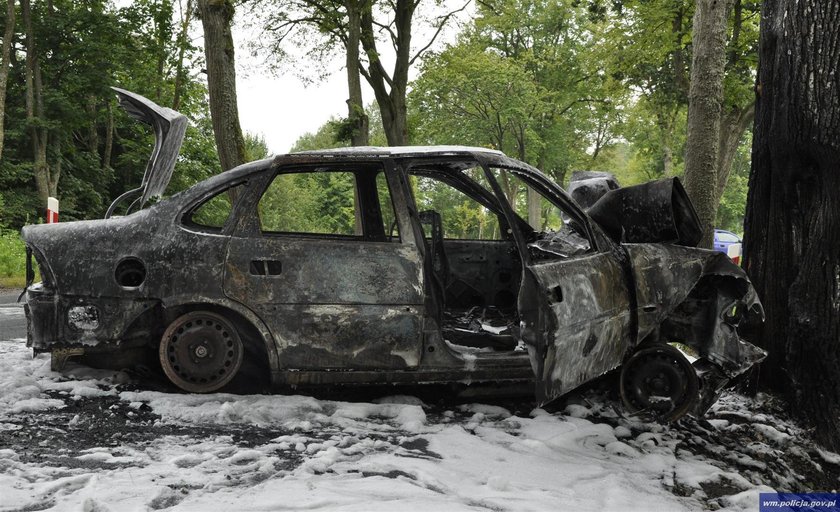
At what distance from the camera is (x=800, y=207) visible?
4367 millimetres

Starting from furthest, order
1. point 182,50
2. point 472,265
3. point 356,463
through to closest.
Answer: point 182,50 < point 472,265 < point 356,463

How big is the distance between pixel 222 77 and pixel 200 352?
21.3ft

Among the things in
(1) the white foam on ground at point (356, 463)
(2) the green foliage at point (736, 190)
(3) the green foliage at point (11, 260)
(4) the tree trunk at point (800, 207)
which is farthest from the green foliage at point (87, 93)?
(2) the green foliage at point (736, 190)

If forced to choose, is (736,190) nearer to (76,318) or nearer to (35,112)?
(35,112)

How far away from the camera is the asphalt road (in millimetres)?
6708

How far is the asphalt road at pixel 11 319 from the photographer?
22.0ft

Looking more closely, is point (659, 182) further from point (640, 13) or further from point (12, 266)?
point (12, 266)

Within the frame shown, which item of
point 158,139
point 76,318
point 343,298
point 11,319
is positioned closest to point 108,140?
point 11,319

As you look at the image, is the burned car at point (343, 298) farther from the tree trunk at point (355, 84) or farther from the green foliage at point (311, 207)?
the green foliage at point (311, 207)

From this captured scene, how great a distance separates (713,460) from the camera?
3746 millimetres

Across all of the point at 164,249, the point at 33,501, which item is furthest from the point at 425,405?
the point at 33,501

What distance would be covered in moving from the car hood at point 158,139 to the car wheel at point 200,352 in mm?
1321

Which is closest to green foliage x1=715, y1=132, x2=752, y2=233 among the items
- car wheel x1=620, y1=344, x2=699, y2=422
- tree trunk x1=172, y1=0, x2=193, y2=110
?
tree trunk x1=172, y1=0, x2=193, y2=110

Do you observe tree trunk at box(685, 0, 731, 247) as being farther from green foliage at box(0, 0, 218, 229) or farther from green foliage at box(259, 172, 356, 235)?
green foliage at box(259, 172, 356, 235)
